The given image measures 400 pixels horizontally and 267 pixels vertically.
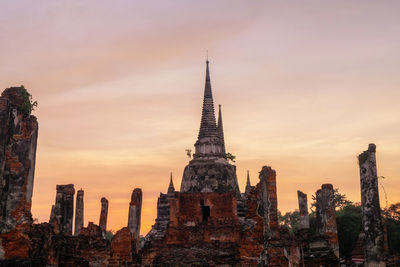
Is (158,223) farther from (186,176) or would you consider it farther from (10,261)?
(10,261)

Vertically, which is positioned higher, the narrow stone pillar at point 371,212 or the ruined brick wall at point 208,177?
the ruined brick wall at point 208,177

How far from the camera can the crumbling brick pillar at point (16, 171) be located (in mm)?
10969

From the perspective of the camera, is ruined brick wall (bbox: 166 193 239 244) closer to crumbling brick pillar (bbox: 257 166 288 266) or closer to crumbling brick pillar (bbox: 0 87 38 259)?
crumbling brick pillar (bbox: 257 166 288 266)

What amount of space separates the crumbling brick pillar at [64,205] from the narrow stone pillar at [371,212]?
10.4m

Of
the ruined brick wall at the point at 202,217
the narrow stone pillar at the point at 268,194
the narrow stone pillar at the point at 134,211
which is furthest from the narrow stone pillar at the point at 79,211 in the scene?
the narrow stone pillar at the point at 268,194

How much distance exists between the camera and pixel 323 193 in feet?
65.2

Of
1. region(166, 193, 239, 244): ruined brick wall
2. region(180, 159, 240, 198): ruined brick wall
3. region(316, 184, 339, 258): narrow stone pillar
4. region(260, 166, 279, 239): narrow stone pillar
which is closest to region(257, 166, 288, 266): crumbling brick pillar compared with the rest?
region(260, 166, 279, 239): narrow stone pillar

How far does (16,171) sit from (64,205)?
6.98 metres

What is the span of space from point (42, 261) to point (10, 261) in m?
1.23

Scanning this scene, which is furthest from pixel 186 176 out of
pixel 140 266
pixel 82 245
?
pixel 82 245

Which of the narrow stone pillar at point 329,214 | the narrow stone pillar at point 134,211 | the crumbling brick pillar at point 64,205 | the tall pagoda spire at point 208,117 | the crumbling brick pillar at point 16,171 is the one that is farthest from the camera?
the tall pagoda spire at point 208,117

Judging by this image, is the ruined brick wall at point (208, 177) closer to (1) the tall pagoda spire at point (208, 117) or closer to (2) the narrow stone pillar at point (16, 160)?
(1) the tall pagoda spire at point (208, 117)

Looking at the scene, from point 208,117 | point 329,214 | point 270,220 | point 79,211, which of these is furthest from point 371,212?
point 208,117

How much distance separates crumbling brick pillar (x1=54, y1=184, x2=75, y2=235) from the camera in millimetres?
18141
